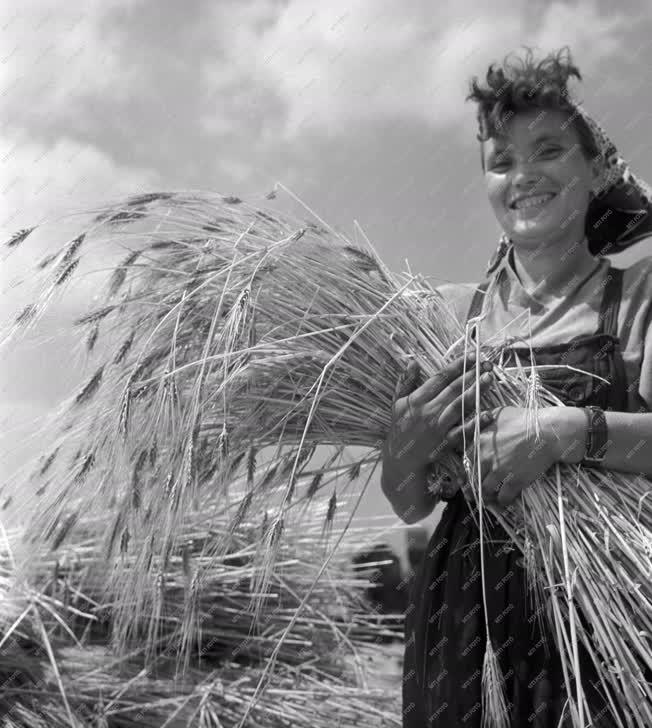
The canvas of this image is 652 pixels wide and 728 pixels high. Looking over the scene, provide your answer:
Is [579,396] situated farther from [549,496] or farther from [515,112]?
[515,112]

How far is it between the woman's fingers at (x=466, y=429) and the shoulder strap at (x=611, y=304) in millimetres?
257

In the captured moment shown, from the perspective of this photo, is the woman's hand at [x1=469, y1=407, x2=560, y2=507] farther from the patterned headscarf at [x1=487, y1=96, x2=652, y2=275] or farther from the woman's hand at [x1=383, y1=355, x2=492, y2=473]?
the patterned headscarf at [x1=487, y1=96, x2=652, y2=275]

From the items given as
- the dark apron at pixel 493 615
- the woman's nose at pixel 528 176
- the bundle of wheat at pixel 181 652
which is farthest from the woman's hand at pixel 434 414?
the bundle of wheat at pixel 181 652

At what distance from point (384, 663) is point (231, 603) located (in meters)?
0.50

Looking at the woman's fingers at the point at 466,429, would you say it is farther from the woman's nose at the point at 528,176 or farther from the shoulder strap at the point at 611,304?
the woman's nose at the point at 528,176

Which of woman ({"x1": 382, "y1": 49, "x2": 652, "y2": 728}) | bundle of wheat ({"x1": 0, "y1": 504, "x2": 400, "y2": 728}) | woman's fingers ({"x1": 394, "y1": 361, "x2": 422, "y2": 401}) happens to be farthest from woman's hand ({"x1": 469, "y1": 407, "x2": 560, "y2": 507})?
bundle of wheat ({"x1": 0, "y1": 504, "x2": 400, "y2": 728})

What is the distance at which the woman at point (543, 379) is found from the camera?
1.11 metres

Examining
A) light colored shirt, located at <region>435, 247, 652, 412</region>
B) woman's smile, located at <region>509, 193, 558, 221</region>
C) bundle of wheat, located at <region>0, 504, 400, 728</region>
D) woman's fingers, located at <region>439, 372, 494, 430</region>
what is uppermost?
woman's smile, located at <region>509, 193, 558, 221</region>

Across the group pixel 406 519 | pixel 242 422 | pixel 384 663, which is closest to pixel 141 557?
pixel 242 422

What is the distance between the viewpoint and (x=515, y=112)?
1346 millimetres

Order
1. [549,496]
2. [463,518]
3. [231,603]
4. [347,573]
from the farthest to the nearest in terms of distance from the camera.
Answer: [347,573]
[231,603]
[463,518]
[549,496]

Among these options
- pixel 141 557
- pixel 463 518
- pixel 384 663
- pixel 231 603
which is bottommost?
pixel 384 663

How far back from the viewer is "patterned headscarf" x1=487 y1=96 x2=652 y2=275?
144 centimetres

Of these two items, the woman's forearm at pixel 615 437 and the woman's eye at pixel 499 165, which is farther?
the woman's eye at pixel 499 165
